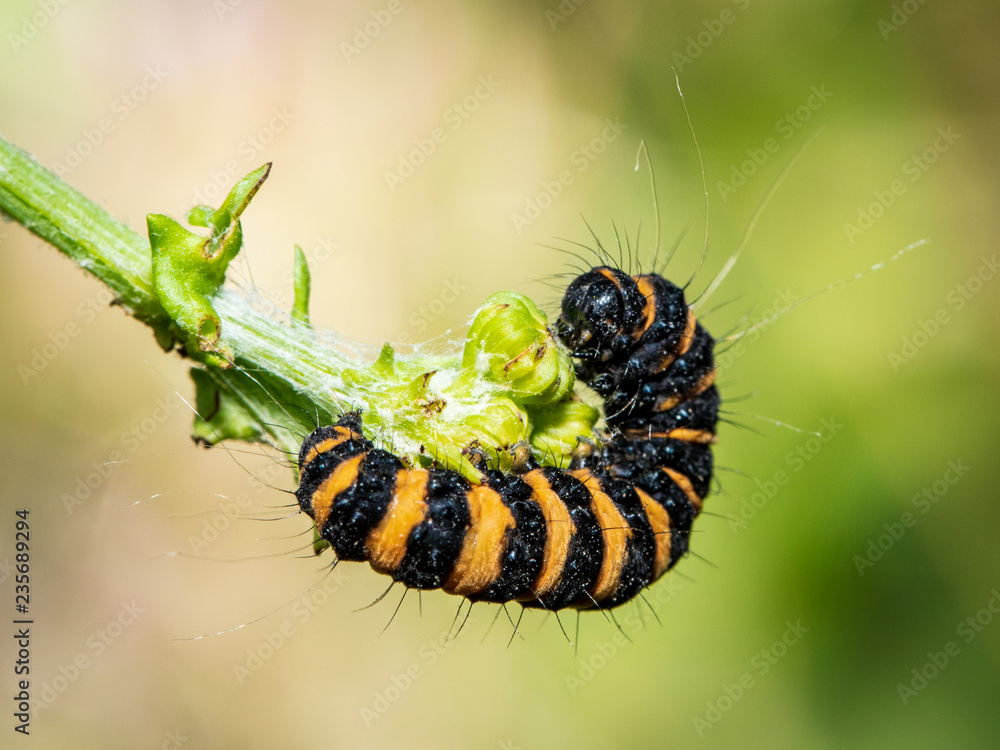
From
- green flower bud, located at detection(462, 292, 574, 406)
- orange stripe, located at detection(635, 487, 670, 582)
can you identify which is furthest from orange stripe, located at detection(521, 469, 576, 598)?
orange stripe, located at detection(635, 487, 670, 582)

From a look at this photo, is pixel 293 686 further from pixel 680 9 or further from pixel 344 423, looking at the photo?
pixel 680 9

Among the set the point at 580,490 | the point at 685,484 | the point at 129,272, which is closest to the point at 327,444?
the point at 129,272

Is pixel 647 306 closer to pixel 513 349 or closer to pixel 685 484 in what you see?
pixel 685 484

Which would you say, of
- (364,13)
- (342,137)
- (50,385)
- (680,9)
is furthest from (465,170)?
(50,385)

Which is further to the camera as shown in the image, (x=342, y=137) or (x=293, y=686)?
(x=342, y=137)

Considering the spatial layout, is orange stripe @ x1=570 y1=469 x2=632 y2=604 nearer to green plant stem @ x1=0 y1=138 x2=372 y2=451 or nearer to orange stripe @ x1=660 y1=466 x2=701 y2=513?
orange stripe @ x1=660 y1=466 x2=701 y2=513

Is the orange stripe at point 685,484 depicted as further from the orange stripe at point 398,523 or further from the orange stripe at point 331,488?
the orange stripe at point 331,488
